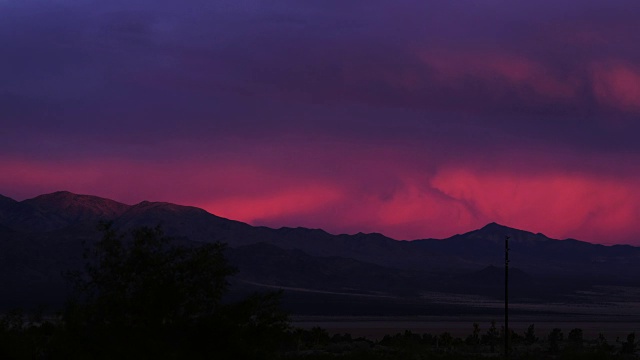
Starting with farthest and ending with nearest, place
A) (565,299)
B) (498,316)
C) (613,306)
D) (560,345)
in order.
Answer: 1. (565,299)
2. (613,306)
3. (498,316)
4. (560,345)

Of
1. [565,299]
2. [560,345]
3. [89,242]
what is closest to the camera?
[560,345]

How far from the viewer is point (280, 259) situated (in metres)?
193

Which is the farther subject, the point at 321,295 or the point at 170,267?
the point at 321,295

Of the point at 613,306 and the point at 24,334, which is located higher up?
the point at 613,306

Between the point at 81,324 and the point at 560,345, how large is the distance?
3753 cm

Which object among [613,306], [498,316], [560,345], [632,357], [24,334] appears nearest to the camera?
[24,334]

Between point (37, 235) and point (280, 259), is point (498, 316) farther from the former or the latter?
point (37, 235)

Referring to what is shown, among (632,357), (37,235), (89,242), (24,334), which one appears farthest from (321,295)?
(24,334)

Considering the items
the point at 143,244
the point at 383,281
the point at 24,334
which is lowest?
the point at 24,334

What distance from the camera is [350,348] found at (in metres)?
54.2

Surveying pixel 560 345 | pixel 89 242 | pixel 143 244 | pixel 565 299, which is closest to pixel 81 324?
pixel 143 244

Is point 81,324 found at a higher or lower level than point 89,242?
lower

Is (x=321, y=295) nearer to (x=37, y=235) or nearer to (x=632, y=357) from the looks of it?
(x=37, y=235)

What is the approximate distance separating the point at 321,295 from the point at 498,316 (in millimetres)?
39423
